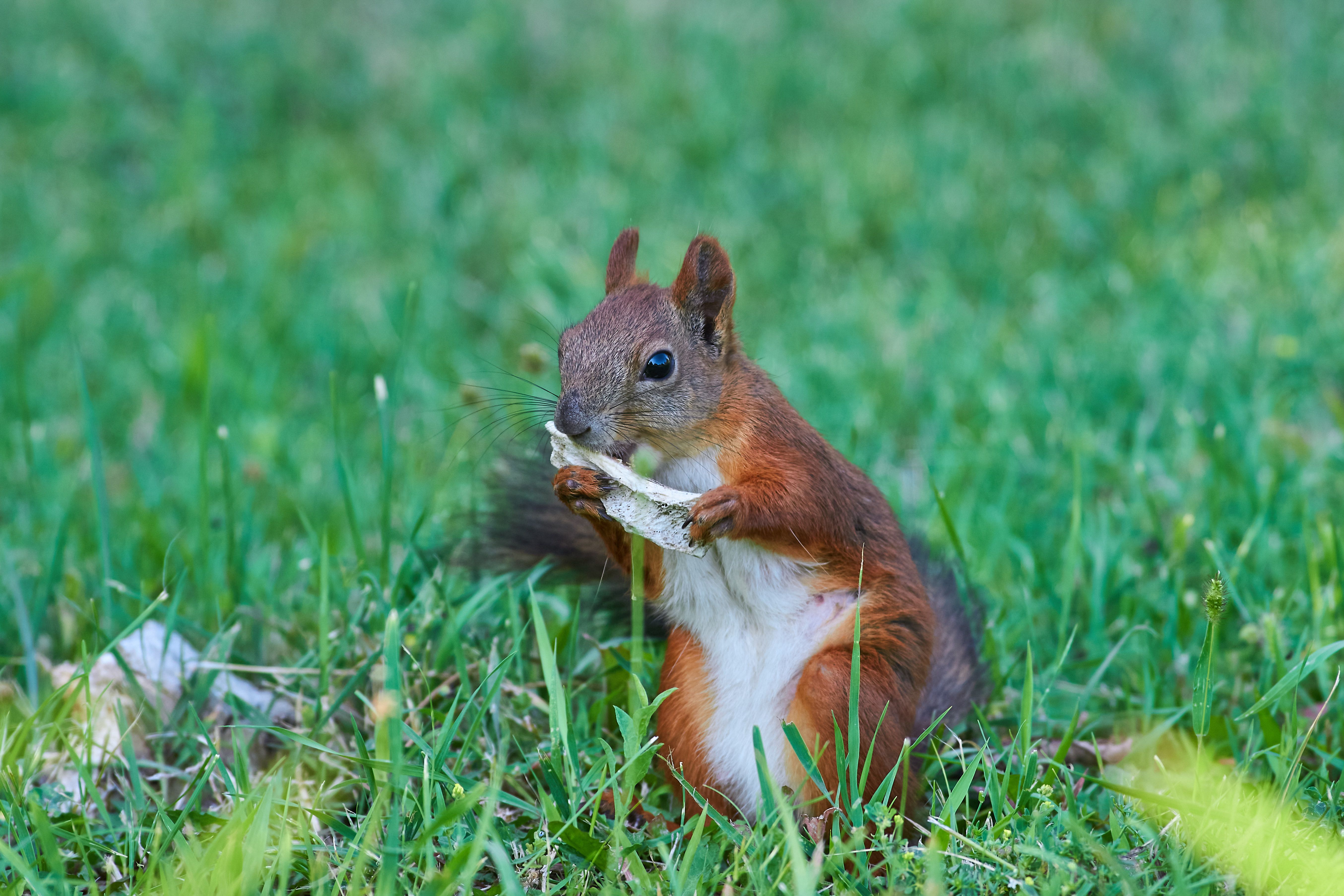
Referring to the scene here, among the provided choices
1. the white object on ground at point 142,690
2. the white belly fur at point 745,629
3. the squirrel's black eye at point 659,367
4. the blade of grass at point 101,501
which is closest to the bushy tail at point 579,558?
the white belly fur at point 745,629

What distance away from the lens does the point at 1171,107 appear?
5.88 meters

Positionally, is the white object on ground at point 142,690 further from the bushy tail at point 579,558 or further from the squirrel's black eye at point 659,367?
the squirrel's black eye at point 659,367

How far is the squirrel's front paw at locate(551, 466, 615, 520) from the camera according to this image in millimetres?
1916

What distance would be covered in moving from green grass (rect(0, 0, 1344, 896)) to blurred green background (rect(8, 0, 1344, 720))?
0.02 meters

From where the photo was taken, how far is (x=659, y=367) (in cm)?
207

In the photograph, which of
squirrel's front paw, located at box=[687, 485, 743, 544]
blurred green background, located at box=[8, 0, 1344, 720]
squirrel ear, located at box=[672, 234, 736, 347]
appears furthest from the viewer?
blurred green background, located at box=[8, 0, 1344, 720]

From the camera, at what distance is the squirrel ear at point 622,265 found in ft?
7.62

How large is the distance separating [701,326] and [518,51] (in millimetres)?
4851

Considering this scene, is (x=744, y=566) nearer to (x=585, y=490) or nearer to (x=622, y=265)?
(x=585, y=490)

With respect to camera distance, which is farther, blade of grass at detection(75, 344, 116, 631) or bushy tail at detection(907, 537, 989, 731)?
blade of grass at detection(75, 344, 116, 631)

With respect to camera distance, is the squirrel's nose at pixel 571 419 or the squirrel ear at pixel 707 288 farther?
the squirrel ear at pixel 707 288

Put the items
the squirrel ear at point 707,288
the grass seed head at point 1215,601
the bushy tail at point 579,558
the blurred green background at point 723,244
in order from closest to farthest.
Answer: the grass seed head at point 1215,601, the squirrel ear at point 707,288, the bushy tail at point 579,558, the blurred green background at point 723,244

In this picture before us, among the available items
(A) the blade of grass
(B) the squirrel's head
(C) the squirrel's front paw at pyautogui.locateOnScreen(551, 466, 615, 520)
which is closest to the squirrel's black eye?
(B) the squirrel's head

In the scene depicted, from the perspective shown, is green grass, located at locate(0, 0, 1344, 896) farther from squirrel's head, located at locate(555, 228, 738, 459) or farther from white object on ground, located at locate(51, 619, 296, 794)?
squirrel's head, located at locate(555, 228, 738, 459)
